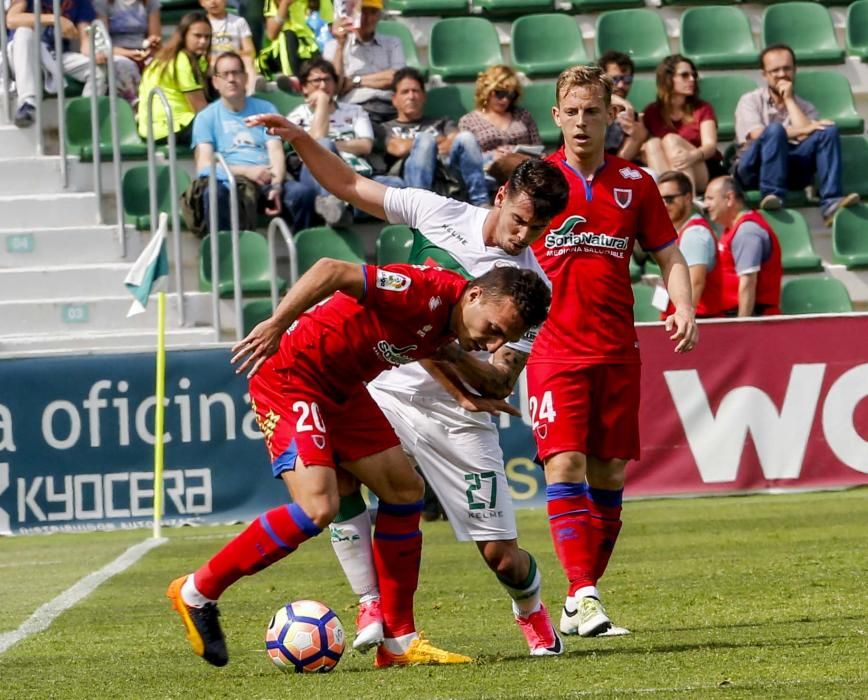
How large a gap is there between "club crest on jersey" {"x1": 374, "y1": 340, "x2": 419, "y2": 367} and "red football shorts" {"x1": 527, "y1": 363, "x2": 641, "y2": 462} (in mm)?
1160

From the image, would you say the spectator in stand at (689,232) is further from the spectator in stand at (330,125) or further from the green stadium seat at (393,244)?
the spectator in stand at (330,125)

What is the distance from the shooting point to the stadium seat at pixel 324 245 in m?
14.8

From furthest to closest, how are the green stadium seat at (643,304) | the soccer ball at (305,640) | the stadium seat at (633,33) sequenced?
the stadium seat at (633,33) → the green stadium seat at (643,304) → the soccer ball at (305,640)

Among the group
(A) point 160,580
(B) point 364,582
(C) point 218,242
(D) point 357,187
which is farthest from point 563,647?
(C) point 218,242

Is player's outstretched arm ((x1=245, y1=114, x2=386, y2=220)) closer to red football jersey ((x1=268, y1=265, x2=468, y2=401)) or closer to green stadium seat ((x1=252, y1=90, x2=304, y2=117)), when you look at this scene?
red football jersey ((x1=268, y1=265, x2=468, y2=401))

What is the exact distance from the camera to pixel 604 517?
23.0 feet

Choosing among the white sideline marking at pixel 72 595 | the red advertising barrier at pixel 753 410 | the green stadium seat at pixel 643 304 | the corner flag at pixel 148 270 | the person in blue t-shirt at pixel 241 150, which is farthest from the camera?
the person in blue t-shirt at pixel 241 150

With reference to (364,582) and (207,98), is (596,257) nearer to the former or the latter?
(364,582)

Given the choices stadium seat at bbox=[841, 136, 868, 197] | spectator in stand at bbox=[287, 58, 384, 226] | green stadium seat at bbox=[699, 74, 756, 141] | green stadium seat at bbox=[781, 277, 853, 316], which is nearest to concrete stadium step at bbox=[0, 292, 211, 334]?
spectator in stand at bbox=[287, 58, 384, 226]

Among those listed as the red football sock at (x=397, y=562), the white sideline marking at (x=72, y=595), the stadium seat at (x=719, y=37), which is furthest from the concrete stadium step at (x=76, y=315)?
the red football sock at (x=397, y=562)

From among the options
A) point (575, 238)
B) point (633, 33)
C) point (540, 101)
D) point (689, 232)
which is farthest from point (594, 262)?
point (633, 33)

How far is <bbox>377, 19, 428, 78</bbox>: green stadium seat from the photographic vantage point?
1703 centimetres

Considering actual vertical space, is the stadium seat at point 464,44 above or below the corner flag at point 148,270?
above

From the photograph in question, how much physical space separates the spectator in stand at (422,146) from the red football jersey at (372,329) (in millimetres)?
8496
